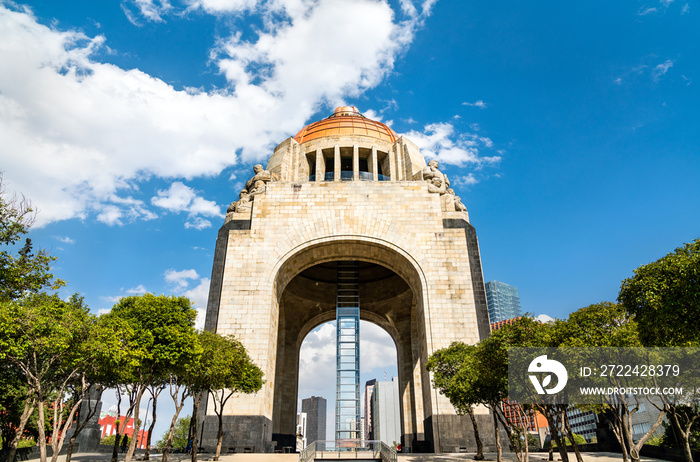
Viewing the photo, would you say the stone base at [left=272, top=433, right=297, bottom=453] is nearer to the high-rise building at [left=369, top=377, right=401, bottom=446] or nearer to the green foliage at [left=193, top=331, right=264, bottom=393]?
the green foliage at [left=193, top=331, right=264, bottom=393]

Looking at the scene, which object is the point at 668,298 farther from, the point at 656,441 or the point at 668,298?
the point at 656,441

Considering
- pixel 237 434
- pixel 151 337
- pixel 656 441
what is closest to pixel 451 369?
pixel 237 434

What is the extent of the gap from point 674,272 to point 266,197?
19.5 meters

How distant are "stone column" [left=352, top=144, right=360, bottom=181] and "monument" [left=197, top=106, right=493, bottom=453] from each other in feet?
0.33

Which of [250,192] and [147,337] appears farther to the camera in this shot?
[250,192]

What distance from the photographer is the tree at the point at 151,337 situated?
1280 cm

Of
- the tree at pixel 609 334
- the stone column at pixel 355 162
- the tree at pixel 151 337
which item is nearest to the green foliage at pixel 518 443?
the tree at pixel 609 334

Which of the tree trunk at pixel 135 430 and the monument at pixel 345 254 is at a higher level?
the monument at pixel 345 254

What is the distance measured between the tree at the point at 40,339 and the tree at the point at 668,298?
15040mm

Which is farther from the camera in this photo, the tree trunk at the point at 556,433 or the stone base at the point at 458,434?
the stone base at the point at 458,434

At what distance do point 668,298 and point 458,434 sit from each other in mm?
12201

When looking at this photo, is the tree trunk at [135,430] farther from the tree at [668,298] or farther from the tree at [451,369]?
the tree at [668,298]

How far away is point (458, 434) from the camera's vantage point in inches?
766

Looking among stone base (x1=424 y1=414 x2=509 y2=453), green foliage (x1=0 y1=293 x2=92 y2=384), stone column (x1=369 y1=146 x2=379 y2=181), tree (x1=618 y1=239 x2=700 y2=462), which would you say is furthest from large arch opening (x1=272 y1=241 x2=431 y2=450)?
tree (x1=618 y1=239 x2=700 y2=462)
